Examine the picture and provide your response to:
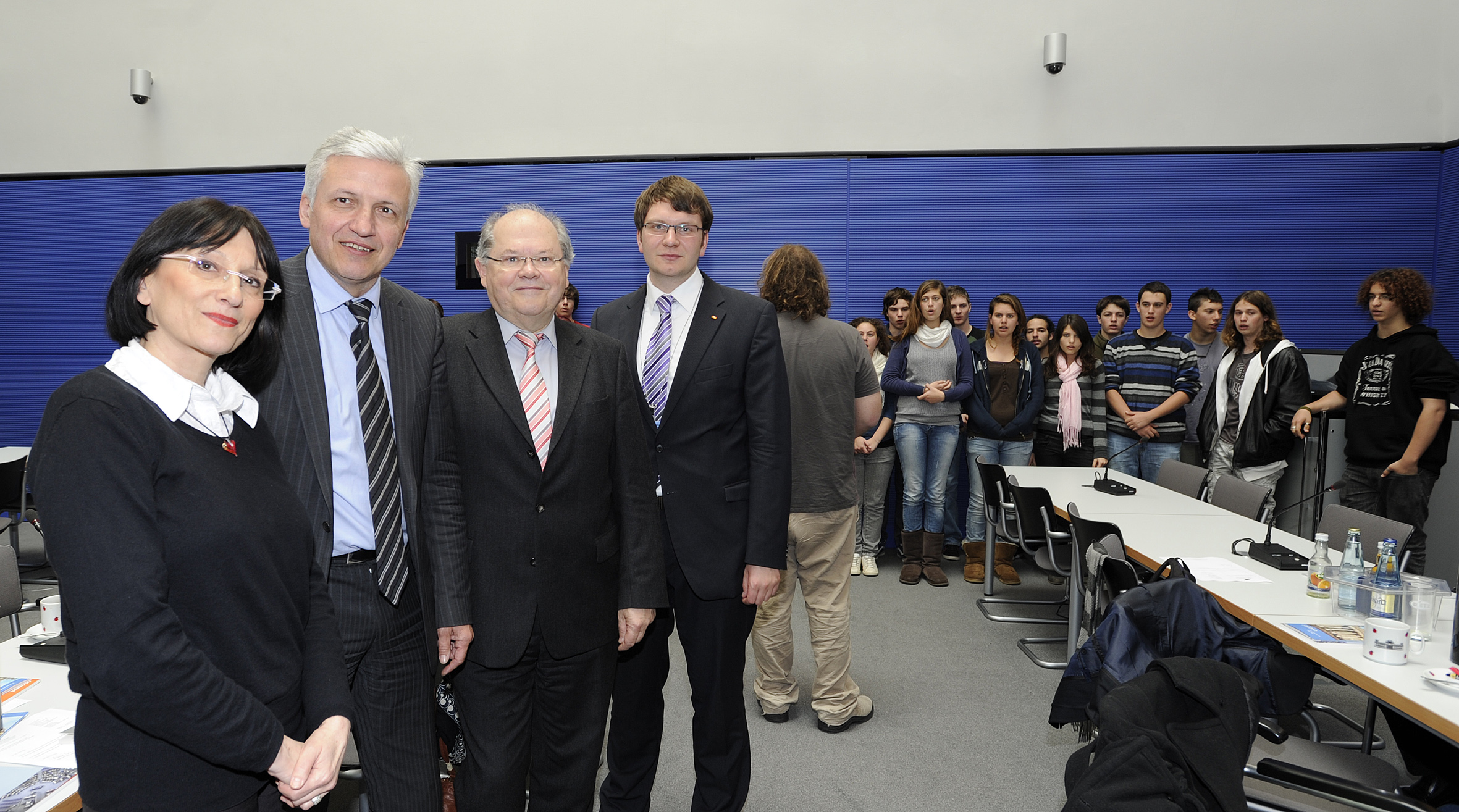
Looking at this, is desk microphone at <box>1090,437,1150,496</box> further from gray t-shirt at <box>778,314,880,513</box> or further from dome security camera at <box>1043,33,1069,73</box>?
dome security camera at <box>1043,33,1069,73</box>

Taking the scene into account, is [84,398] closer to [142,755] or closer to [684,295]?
[142,755]

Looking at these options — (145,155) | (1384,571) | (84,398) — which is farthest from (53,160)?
(1384,571)

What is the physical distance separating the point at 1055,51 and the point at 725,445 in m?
5.65

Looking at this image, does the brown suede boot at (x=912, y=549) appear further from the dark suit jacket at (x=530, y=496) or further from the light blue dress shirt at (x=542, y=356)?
the light blue dress shirt at (x=542, y=356)

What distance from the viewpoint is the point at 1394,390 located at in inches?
178

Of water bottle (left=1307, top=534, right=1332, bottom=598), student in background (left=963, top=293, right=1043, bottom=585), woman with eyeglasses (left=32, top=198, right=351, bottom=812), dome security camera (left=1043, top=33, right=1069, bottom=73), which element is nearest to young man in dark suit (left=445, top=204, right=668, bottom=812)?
woman with eyeglasses (left=32, top=198, right=351, bottom=812)

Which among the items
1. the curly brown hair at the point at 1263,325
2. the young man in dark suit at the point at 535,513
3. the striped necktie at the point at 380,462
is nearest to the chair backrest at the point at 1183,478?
the curly brown hair at the point at 1263,325

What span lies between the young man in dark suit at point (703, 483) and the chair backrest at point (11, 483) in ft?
17.0

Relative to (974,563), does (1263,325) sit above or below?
above

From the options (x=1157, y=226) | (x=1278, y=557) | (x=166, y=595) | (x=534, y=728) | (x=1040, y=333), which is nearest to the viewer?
(x=166, y=595)

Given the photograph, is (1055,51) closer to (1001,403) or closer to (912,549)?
(1001,403)

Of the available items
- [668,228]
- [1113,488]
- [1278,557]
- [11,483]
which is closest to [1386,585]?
[1278,557]

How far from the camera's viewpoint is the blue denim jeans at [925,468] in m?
5.78

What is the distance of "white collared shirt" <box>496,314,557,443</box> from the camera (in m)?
2.00
